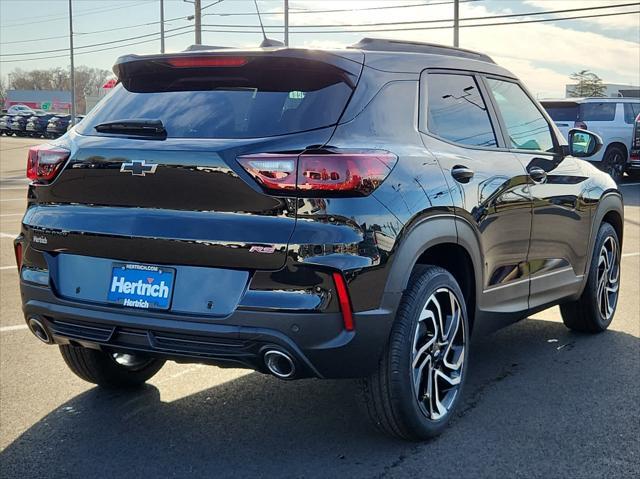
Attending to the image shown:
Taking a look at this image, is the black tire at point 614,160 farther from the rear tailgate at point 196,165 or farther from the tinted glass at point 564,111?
the rear tailgate at point 196,165

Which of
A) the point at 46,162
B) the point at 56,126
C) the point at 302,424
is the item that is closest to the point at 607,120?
the point at 302,424

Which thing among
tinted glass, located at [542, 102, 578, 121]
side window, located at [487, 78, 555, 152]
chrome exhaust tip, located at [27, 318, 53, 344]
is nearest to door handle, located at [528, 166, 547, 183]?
side window, located at [487, 78, 555, 152]

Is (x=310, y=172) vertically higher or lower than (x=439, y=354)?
higher

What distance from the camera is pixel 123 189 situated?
3.34 meters

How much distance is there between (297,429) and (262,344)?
876 millimetres

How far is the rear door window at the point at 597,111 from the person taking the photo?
63.5 feet

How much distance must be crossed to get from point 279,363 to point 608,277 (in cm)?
347

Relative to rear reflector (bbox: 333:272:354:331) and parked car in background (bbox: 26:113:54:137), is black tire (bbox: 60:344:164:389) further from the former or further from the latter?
parked car in background (bbox: 26:113:54:137)

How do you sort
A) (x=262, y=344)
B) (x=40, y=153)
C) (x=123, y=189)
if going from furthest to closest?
(x=40, y=153) < (x=123, y=189) < (x=262, y=344)

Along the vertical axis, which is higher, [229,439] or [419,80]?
[419,80]

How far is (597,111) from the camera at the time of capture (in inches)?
765

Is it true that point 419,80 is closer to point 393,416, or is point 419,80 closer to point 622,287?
point 393,416

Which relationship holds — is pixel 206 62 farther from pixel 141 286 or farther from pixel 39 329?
pixel 39 329

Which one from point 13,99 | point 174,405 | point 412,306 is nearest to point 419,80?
point 412,306
